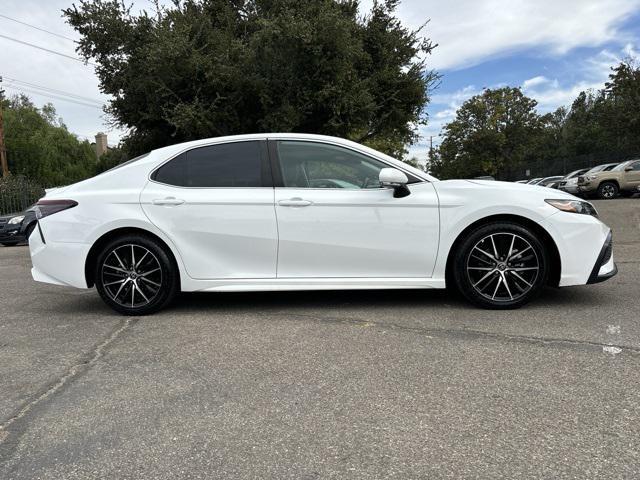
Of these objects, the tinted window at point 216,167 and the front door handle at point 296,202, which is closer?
the front door handle at point 296,202

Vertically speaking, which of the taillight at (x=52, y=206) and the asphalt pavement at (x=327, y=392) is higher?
the taillight at (x=52, y=206)

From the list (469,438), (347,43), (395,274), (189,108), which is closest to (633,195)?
(347,43)

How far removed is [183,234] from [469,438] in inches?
123

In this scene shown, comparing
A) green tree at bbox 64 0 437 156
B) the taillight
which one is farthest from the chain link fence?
the taillight

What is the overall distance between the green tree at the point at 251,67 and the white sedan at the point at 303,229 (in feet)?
30.6

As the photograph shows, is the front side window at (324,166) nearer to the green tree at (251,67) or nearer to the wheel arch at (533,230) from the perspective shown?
the wheel arch at (533,230)

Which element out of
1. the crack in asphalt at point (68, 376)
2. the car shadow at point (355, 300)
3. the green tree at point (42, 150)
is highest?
the green tree at point (42, 150)

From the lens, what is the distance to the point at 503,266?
4.66 metres

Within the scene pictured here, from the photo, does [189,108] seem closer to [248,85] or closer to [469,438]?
[248,85]

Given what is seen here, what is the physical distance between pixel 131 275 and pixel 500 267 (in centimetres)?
334

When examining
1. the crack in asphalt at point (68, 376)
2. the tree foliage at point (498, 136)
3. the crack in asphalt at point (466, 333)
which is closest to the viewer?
the crack in asphalt at point (68, 376)

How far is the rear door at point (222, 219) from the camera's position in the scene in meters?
4.71

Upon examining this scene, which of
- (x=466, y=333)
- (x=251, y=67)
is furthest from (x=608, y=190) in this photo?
(x=466, y=333)

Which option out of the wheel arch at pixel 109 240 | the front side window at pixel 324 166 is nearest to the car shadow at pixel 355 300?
the wheel arch at pixel 109 240
